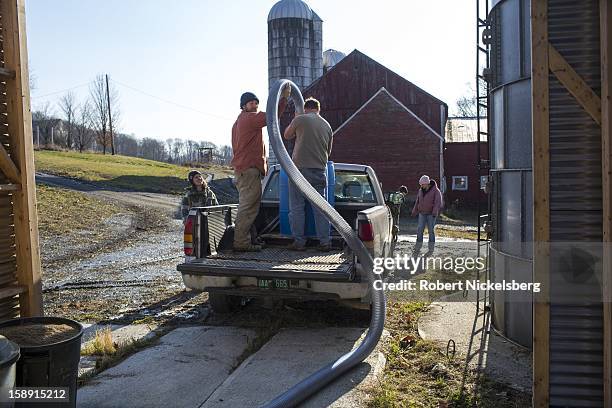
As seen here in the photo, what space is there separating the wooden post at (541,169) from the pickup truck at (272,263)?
72.8 inches

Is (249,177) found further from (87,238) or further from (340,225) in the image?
(87,238)

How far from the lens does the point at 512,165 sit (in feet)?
19.5

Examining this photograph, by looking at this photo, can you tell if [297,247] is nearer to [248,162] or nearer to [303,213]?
[303,213]

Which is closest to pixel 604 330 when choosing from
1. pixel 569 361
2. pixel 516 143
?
pixel 569 361

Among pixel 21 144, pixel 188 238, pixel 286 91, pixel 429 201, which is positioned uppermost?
pixel 286 91

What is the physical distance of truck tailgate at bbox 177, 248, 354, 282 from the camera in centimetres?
573

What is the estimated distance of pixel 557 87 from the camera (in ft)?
14.4

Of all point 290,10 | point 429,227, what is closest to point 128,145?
point 290,10

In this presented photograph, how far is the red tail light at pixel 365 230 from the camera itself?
5994 mm

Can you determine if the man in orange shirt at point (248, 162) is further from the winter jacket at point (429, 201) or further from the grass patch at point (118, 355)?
the winter jacket at point (429, 201)

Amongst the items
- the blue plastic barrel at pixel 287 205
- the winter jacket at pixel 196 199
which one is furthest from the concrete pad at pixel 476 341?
the winter jacket at pixel 196 199

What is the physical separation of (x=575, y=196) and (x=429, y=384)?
206 cm

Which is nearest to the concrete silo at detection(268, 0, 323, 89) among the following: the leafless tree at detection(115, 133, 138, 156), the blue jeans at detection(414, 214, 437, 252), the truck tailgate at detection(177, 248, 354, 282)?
the blue jeans at detection(414, 214, 437, 252)

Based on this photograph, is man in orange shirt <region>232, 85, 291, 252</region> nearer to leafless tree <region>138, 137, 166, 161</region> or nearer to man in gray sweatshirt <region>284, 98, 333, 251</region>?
man in gray sweatshirt <region>284, 98, 333, 251</region>
